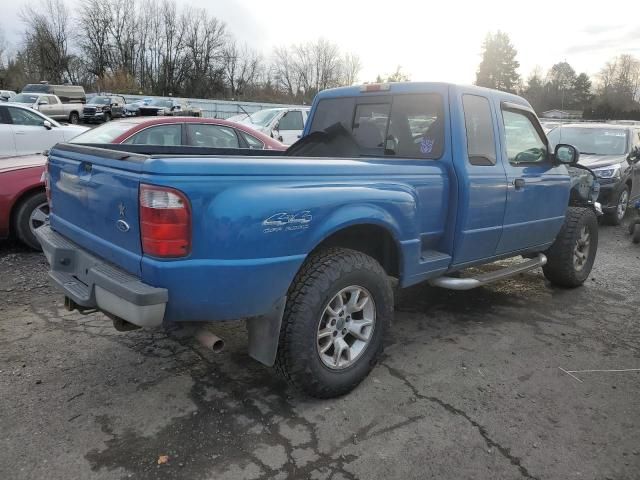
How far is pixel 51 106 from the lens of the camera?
27844 millimetres

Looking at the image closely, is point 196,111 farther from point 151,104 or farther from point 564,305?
point 564,305

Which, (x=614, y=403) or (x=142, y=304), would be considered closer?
(x=142, y=304)

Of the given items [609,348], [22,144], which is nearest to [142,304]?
[609,348]

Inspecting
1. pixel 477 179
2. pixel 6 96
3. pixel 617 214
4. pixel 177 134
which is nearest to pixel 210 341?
pixel 477 179

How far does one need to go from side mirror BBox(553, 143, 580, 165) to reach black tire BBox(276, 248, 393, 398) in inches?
98.7

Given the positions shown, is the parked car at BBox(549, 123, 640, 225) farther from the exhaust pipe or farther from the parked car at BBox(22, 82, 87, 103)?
→ the parked car at BBox(22, 82, 87, 103)

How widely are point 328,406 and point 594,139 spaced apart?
381 inches

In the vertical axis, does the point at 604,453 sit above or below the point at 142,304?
below

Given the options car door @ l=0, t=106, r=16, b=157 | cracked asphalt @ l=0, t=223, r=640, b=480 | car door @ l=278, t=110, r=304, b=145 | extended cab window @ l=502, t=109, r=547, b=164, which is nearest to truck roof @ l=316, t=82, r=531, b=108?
extended cab window @ l=502, t=109, r=547, b=164

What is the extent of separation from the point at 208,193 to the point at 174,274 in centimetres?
42

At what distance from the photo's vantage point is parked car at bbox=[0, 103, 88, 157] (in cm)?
1039

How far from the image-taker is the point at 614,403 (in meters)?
3.26

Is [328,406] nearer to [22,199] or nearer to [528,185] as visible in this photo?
[528,185]

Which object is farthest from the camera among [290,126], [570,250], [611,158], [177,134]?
[290,126]
